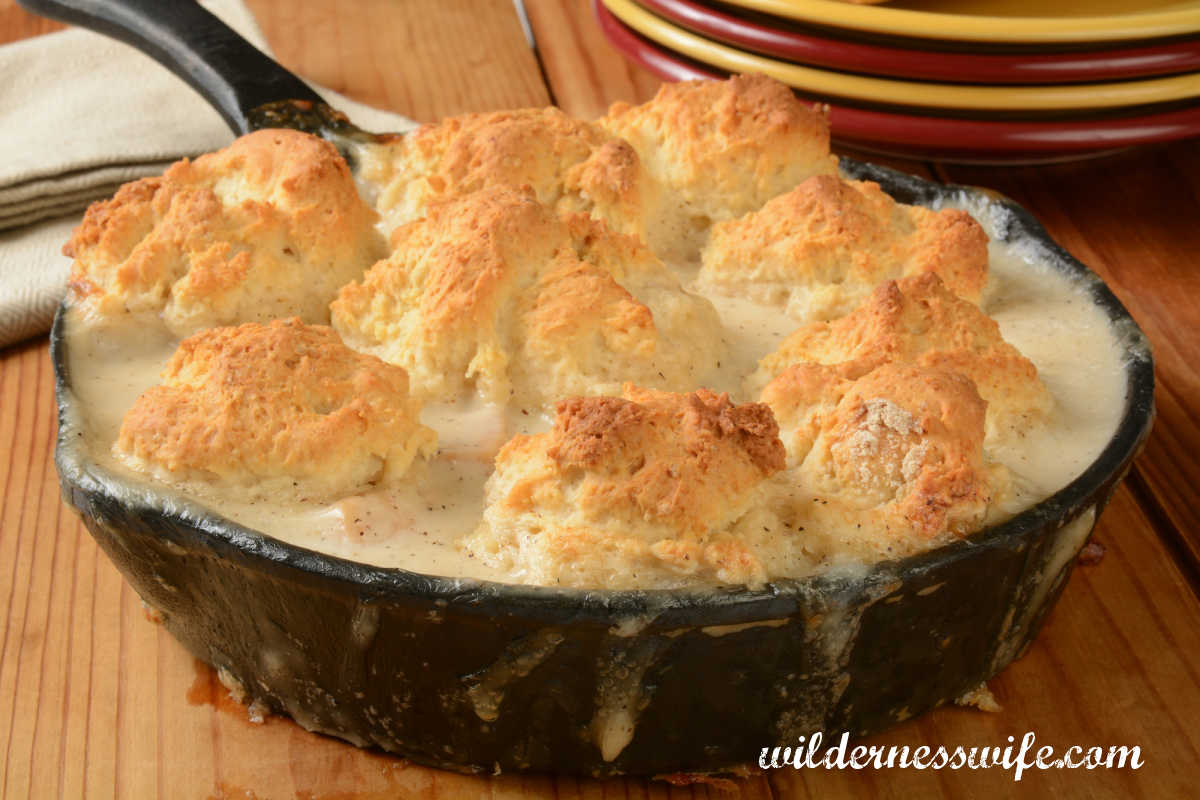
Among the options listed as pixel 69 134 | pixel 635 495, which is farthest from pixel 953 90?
pixel 69 134

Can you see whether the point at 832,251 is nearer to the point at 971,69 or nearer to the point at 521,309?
the point at 521,309

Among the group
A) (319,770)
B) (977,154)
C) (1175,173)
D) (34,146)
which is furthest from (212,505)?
(1175,173)

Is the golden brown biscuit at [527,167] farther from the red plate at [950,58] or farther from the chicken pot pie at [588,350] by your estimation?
the red plate at [950,58]

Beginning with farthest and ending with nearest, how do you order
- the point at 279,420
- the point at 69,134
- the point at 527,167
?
1. the point at 69,134
2. the point at 527,167
3. the point at 279,420

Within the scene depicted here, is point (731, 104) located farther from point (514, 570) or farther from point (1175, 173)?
point (1175, 173)

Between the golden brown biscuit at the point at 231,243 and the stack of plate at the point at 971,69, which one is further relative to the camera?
the stack of plate at the point at 971,69

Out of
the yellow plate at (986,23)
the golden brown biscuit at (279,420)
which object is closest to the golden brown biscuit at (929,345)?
the golden brown biscuit at (279,420)
